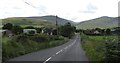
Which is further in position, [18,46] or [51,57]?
[18,46]

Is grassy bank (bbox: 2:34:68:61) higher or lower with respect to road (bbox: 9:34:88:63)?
higher

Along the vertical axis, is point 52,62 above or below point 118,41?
below

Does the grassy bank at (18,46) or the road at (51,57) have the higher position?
the grassy bank at (18,46)

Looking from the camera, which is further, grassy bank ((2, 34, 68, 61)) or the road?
grassy bank ((2, 34, 68, 61))

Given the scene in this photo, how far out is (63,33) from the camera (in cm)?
14438

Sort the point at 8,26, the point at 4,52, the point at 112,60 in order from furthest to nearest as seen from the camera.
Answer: the point at 8,26 < the point at 4,52 < the point at 112,60

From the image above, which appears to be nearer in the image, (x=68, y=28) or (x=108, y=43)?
(x=108, y=43)

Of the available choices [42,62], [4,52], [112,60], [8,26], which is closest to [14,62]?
[42,62]

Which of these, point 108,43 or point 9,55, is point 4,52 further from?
point 108,43

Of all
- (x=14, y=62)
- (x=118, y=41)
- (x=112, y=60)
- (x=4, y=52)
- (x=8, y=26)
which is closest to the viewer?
(x=112, y=60)

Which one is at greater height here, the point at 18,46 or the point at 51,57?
the point at 18,46

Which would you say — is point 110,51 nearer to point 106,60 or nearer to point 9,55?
point 106,60

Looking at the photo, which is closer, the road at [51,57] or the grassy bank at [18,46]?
the road at [51,57]

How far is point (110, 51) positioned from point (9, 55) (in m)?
10.3
